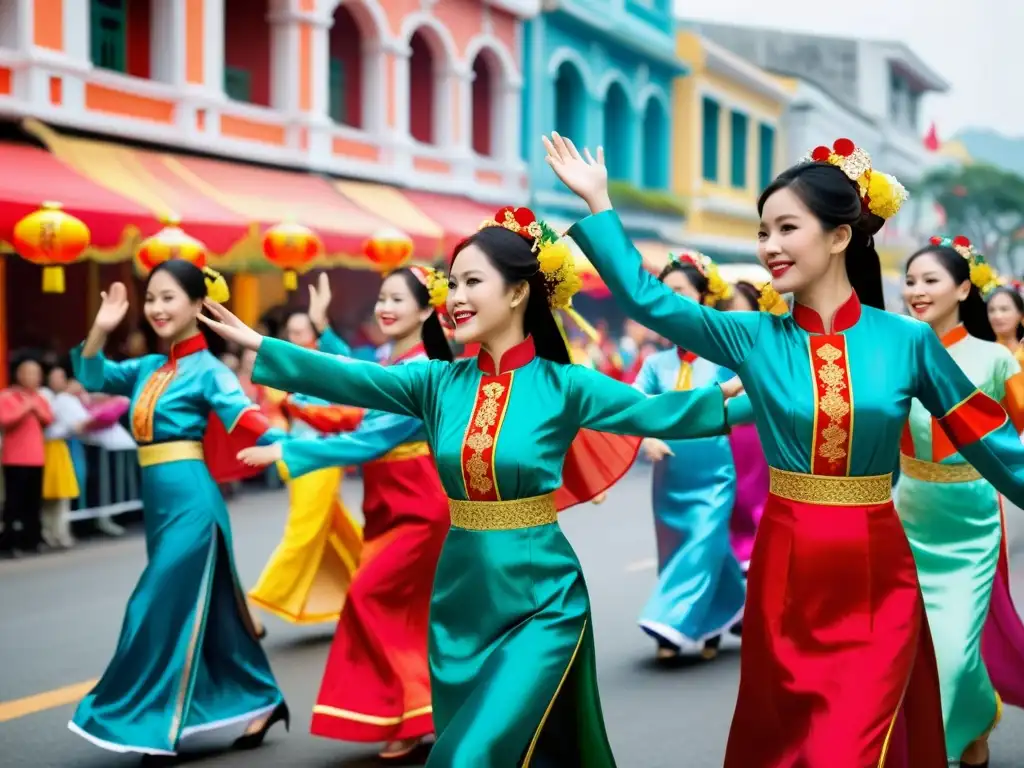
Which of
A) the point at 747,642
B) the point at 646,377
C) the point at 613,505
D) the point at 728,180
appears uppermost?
the point at 728,180

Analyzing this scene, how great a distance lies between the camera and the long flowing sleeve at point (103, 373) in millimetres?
5680

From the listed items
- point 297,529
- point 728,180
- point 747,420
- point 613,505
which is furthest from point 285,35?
point 728,180

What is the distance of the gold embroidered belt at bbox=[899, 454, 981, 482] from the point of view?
213 inches

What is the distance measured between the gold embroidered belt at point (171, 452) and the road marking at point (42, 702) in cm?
130

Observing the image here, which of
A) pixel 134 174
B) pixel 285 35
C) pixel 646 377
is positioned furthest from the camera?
pixel 285 35

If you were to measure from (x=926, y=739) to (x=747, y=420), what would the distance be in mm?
936

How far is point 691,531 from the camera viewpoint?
7250 mm

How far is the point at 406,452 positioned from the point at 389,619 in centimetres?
66

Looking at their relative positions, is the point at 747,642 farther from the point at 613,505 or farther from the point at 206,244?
the point at 206,244

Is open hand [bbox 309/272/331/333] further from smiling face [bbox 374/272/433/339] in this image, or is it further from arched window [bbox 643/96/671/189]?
arched window [bbox 643/96/671/189]

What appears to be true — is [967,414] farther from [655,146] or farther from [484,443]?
[655,146]

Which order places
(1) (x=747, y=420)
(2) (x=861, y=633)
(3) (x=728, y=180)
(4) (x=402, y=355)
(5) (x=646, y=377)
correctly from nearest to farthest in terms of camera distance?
(2) (x=861, y=633)
(1) (x=747, y=420)
(4) (x=402, y=355)
(5) (x=646, y=377)
(3) (x=728, y=180)

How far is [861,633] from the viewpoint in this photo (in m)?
3.73

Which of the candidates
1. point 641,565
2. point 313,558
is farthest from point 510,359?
point 641,565
